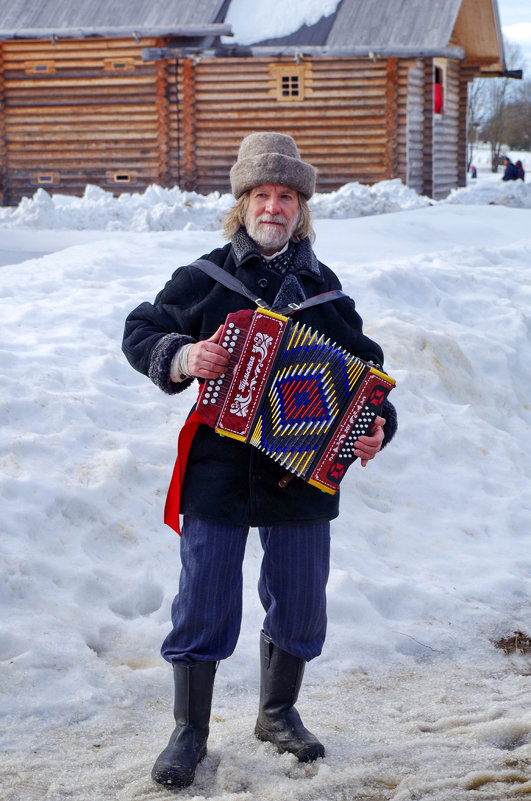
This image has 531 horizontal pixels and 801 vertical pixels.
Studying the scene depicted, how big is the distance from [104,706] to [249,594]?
1025 mm

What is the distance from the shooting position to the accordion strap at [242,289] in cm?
285

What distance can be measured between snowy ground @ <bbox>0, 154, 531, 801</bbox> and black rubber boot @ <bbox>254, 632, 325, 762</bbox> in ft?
0.17

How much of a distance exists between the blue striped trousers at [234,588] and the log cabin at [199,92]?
16.1 meters

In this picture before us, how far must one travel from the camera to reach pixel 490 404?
657 centimetres

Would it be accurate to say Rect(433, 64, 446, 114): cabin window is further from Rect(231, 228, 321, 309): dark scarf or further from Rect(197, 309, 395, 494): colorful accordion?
Rect(197, 309, 395, 494): colorful accordion

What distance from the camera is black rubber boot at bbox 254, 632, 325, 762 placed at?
9.94 feet

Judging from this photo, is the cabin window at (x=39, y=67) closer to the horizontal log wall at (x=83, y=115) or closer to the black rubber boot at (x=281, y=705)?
the horizontal log wall at (x=83, y=115)

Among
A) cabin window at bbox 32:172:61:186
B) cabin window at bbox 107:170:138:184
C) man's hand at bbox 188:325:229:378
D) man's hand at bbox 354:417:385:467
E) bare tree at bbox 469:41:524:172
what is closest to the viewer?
man's hand at bbox 188:325:229:378

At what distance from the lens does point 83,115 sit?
1920 cm

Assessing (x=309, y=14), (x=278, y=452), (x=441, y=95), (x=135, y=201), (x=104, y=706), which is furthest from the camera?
(x=441, y=95)

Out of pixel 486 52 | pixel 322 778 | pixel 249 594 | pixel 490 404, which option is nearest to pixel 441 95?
pixel 486 52

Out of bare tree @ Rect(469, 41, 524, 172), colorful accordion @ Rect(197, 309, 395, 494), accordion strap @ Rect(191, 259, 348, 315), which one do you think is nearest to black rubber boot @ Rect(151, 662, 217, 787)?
colorful accordion @ Rect(197, 309, 395, 494)

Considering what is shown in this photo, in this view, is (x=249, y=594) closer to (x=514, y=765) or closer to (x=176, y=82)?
(x=514, y=765)

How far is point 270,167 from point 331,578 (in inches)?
83.8
